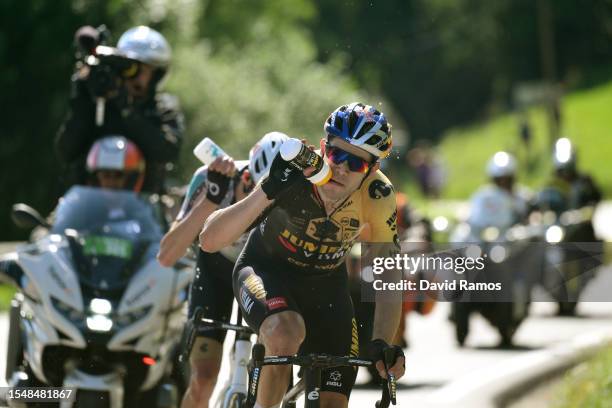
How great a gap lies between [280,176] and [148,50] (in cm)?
505

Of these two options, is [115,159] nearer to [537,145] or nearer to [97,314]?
[97,314]

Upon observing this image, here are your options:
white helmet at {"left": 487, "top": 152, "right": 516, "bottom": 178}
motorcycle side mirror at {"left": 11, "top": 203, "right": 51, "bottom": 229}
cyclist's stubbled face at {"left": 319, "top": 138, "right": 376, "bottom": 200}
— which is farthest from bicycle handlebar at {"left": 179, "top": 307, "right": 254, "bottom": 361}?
white helmet at {"left": 487, "top": 152, "right": 516, "bottom": 178}

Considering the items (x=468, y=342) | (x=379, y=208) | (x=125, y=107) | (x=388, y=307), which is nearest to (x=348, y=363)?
(x=388, y=307)

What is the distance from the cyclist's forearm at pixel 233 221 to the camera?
6.75 meters

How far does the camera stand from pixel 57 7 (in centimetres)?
2791

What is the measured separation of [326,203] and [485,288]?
6.28 metres

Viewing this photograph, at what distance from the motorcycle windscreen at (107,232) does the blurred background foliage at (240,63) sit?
150 cm

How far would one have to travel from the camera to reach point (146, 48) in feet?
37.7

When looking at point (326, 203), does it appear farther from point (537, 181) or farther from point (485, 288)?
point (537, 181)

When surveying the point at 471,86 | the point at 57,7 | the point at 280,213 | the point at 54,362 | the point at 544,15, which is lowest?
the point at 54,362

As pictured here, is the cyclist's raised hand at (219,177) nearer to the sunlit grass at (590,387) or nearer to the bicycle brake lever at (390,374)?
the bicycle brake lever at (390,374)

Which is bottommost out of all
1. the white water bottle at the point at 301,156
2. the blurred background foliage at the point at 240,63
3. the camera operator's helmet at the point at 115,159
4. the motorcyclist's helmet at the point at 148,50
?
the white water bottle at the point at 301,156

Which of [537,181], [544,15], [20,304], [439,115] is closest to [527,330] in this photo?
[20,304]

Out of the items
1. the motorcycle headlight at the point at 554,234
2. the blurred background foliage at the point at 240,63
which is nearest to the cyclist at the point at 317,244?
the blurred background foliage at the point at 240,63
